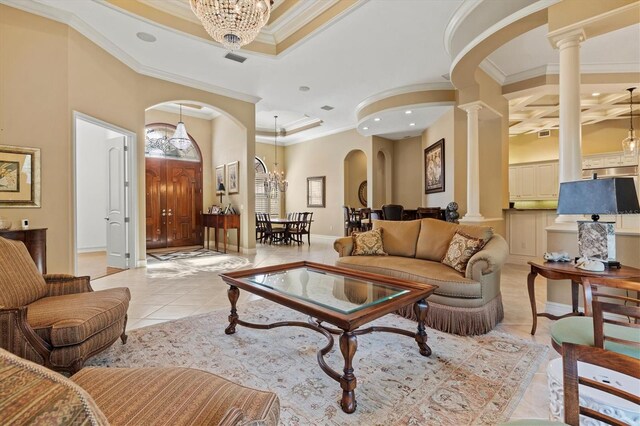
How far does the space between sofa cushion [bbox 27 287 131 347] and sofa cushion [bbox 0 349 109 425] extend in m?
1.63

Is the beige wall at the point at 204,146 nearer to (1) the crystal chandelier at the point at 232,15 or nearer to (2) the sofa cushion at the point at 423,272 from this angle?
(1) the crystal chandelier at the point at 232,15

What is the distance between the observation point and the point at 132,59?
5051mm

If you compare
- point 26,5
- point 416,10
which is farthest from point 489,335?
point 26,5

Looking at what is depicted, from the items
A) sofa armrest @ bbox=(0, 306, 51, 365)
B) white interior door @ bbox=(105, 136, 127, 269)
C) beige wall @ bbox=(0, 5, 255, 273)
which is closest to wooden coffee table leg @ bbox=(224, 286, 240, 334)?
sofa armrest @ bbox=(0, 306, 51, 365)

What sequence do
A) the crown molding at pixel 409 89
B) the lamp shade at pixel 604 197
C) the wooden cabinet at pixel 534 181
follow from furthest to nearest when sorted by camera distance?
the wooden cabinet at pixel 534 181 → the crown molding at pixel 409 89 → the lamp shade at pixel 604 197

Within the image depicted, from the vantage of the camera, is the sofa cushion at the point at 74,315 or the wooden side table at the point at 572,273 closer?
the sofa cushion at the point at 74,315

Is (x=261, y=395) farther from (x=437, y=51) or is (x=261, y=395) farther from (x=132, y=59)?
(x=132, y=59)

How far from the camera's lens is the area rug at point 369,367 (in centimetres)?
166

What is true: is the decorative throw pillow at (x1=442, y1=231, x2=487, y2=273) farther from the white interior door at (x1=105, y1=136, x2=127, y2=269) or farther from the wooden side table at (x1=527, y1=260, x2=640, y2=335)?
the white interior door at (x1=105, y1=136, x2=127, y2=269)

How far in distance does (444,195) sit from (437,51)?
10.4 ft

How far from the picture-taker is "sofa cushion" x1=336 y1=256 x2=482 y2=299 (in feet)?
8.57

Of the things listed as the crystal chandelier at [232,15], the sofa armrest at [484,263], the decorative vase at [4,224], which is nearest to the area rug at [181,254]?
the decorative vase at [4,224]

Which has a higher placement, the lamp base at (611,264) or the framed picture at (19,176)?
the framed picture at (19,176)

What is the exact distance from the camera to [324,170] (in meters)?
10.2
